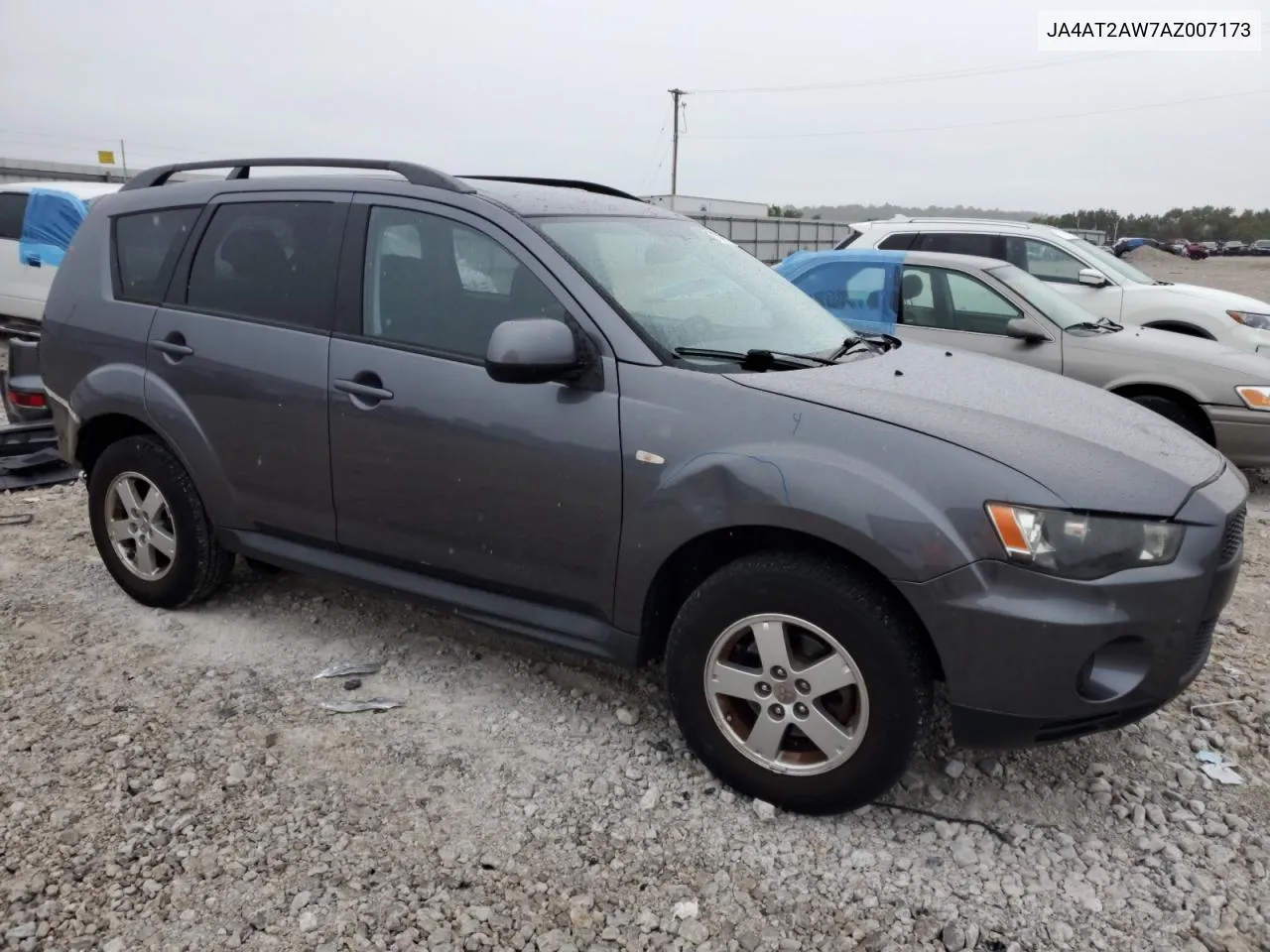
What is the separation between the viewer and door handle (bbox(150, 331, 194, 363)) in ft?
12.3

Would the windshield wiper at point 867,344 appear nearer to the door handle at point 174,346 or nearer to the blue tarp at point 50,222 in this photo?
the door handle at point 174,346

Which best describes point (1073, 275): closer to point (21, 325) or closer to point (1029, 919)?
point (1029, 919)

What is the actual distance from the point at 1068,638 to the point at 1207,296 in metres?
7.50

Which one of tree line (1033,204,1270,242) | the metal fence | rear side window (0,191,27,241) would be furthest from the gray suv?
tree line (1033,204,1270,242)

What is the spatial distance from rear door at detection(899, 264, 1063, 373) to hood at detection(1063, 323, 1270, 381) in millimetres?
193

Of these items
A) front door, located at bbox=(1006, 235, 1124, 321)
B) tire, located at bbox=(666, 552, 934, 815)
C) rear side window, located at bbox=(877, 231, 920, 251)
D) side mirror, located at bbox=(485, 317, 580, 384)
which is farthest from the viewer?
rear side window, located at bbox=(877, 231, 920, 251)

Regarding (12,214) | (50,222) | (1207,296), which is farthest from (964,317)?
(12,214)

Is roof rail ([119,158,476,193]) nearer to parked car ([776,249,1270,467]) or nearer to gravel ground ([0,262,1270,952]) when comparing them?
gravel ground ([0,262,1270,952])

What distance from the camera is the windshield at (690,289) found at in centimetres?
310

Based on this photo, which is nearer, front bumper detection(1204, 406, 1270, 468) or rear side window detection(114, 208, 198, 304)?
rear side window detection(114, 208, 198, 304)

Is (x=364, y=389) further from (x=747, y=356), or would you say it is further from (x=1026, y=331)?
(x=1026, y=331)

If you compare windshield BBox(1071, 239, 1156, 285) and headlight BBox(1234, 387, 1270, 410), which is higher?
windshield BBox(1071, 239, 1156, 285)

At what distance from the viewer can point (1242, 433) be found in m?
5.80

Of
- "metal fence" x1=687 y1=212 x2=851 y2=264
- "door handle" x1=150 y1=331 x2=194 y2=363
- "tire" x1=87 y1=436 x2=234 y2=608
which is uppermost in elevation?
"metal fence" x1=687 y1=212 x2=851 y2=264
